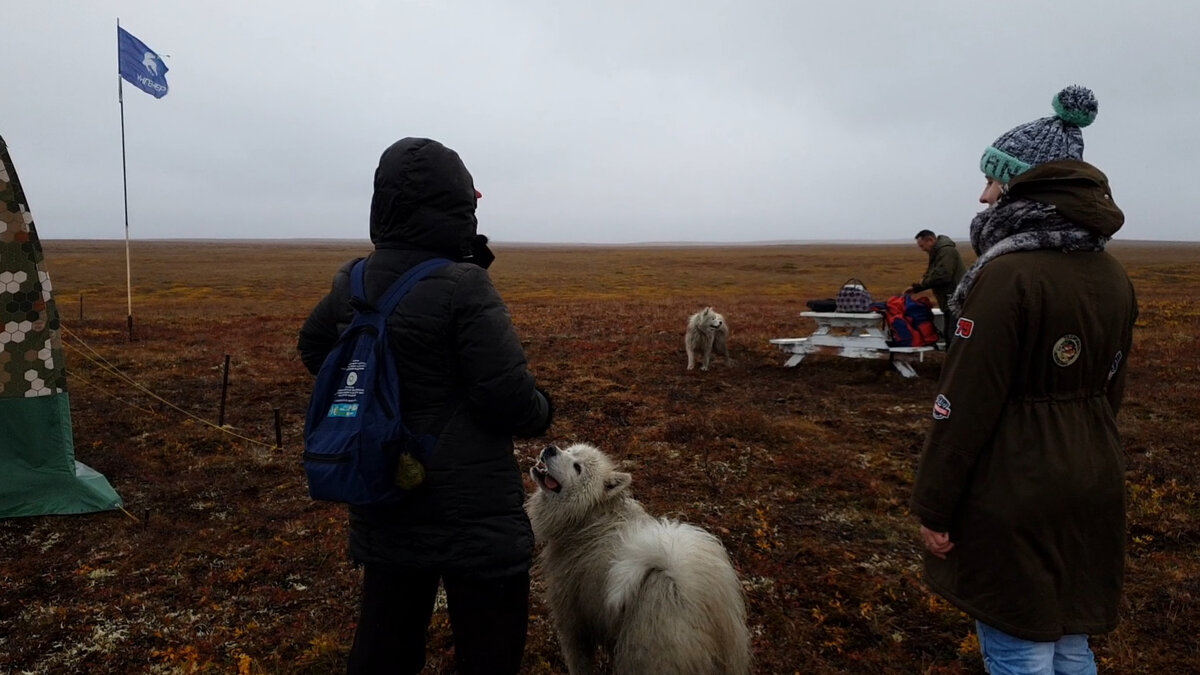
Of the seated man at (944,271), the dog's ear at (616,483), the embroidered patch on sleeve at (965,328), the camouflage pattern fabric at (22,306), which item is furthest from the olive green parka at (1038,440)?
the seated man at (944,271)

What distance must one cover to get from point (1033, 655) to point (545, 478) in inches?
94.8

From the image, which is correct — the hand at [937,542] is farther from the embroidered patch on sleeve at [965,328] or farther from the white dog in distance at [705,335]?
the white dog in distance at [705,335]

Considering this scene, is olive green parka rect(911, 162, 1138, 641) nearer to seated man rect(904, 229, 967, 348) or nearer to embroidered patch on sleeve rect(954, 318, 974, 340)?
embroidered patch on sleeve rect(954, 318, 974, 340)

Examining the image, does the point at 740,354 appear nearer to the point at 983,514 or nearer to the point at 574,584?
the point at 574,584

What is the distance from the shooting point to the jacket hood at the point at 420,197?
2.29 metres

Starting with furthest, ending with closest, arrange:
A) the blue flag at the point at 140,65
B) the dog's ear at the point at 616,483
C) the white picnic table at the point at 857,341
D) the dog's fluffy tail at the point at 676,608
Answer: the blue flag at the point at 140,65 → the white picnic table at the point at 857,341 → the dog's ear at the point at 616,483 → the dog's fluffy tail at the point at 676,608

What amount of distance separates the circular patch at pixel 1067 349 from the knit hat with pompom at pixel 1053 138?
2.04ft

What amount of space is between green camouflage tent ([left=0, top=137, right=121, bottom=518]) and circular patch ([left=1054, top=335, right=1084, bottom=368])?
745 cm

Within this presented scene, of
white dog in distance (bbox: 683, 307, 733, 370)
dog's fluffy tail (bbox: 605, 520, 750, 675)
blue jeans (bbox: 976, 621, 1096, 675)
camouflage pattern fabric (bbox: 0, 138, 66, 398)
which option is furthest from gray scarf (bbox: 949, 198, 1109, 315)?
white dog in distance (bbox: 683, 307, 733, 370)

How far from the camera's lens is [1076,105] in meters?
2.36

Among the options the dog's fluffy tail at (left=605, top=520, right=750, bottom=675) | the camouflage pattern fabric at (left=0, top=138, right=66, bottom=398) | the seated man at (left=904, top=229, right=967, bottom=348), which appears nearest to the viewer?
the dog's fluffy tail at (left=605, top=520, right=750, bottom=675)

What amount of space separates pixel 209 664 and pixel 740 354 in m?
11.6

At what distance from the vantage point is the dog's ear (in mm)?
3682

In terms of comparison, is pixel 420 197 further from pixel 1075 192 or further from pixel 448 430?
pixel 1075 192
